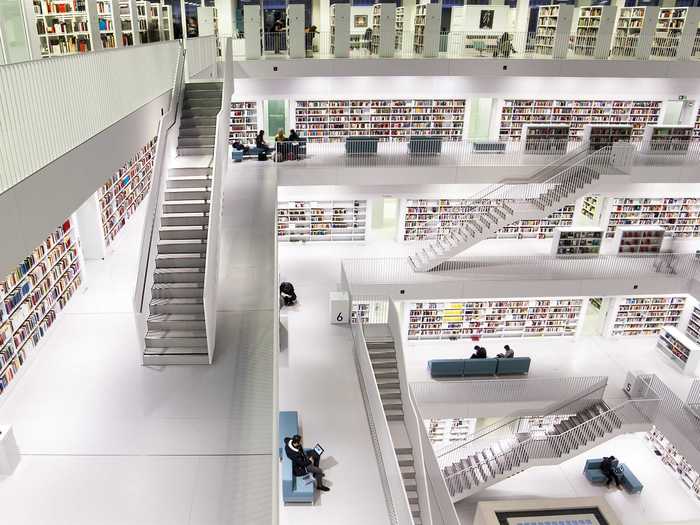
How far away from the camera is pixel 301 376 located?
9.41 m

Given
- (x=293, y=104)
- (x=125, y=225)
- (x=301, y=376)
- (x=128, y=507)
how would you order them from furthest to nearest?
(x=293, y=104) < (x=125, y=225) < (x=301, y=376) < (x=128, y=507)

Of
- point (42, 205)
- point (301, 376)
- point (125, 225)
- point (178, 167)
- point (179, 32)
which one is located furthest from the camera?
point (179, 32)

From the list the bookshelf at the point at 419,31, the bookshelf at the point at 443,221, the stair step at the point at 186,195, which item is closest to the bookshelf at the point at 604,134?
the bookshelf at the point at 443,221

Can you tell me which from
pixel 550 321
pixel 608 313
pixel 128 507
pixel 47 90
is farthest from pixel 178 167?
pixel 608 313

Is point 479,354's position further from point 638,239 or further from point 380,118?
point 380,118

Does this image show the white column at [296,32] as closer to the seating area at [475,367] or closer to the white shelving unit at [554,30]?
the white shelving unit at [554,30]

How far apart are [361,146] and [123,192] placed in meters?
5.76

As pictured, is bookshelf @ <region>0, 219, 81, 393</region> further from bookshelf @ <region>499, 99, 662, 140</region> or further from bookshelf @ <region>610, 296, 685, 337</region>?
bookshelf @ <region>610, 296, 685, 337</region>

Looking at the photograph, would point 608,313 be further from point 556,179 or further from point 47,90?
point 47,90

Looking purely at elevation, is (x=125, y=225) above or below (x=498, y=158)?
below

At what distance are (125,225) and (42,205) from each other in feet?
22.3

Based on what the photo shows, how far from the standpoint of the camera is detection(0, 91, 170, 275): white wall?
3.63 meters

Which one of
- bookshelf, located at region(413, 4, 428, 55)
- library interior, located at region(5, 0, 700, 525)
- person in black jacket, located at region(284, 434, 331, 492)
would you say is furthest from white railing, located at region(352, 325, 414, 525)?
bookshelf, located at region(413, 4, 428, 55)

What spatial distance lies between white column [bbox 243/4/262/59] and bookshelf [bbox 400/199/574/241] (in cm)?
543
